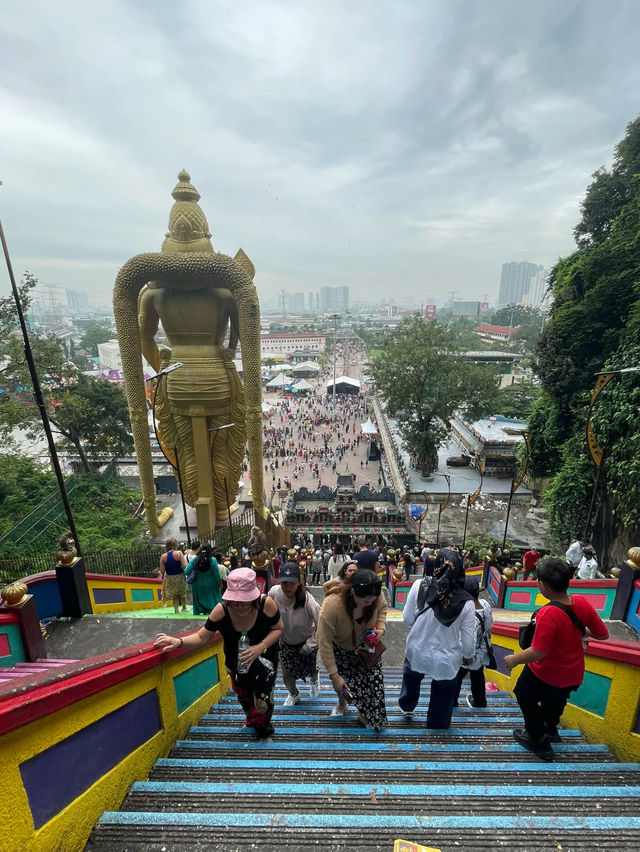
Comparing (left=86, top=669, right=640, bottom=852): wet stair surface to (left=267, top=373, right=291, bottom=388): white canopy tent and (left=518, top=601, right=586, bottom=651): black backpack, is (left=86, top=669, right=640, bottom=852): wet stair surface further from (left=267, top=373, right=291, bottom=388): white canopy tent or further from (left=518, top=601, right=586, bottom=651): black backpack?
(left=267, top=373, right=291, bottom=388): white canopy tent

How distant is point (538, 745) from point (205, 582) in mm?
3110

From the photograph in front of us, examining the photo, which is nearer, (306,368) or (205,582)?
(205,582)

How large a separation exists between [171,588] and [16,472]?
37.7 feet

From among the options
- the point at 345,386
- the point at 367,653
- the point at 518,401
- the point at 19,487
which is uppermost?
the point at 367,653

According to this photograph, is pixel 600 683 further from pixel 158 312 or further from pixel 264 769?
pixel 158 312

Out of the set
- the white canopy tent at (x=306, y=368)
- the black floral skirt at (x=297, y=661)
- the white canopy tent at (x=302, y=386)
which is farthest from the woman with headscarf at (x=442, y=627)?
the white canopy tent at (x=306, y=368)

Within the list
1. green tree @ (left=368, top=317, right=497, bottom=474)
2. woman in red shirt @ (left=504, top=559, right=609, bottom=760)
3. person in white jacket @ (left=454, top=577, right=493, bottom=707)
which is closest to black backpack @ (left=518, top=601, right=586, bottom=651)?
woman in red shirt @ (left=504, top=559, right=609, bottom=760)

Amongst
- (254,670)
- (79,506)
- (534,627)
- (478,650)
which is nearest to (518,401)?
(79,506)

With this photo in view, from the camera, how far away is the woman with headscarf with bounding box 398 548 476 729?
8.05ft

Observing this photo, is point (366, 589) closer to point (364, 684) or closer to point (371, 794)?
point (364, 684)

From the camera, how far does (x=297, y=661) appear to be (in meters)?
3.07

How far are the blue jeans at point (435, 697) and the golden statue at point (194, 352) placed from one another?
752 cm

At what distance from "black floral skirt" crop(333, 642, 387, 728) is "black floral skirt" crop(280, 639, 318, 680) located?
16.1 inches

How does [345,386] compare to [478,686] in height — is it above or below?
below
